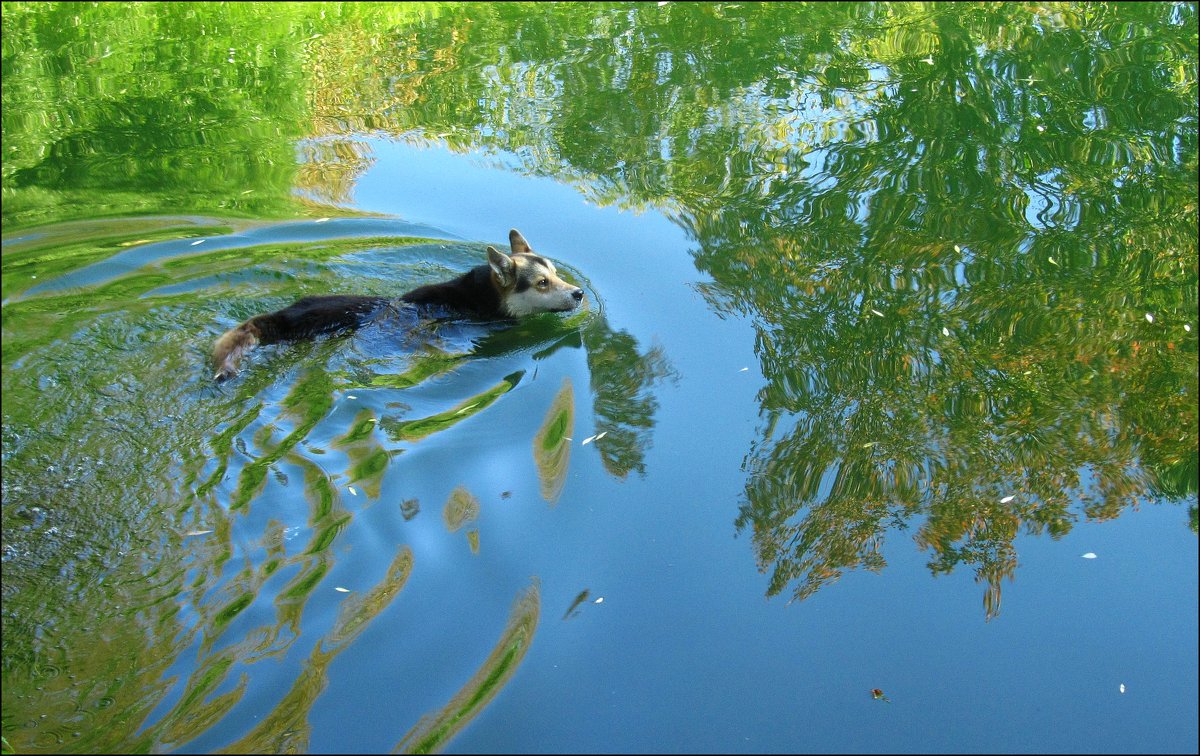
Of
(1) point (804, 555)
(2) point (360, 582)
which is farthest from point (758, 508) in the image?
(2) point (360, 582)

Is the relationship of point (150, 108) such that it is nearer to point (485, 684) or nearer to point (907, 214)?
point (907, 214)

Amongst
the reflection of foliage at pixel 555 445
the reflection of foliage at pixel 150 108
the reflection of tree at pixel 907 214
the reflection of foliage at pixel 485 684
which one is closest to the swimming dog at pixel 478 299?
the reflection of tree at pixel 907 214

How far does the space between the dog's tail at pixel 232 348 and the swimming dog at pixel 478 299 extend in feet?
0.85

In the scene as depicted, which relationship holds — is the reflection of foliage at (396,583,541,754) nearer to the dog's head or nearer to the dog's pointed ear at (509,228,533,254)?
the dog's head

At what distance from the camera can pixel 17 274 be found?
9.04 m

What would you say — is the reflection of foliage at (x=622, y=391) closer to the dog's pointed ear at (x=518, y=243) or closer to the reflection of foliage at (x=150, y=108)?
the dog's pointed ear at (x=518, y=243)

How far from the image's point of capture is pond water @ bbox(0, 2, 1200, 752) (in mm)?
5340

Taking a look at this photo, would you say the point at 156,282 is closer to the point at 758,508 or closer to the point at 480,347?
the point at 480,347

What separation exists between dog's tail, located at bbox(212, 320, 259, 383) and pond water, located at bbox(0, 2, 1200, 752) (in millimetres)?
92

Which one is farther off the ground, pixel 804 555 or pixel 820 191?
pixel 820 191

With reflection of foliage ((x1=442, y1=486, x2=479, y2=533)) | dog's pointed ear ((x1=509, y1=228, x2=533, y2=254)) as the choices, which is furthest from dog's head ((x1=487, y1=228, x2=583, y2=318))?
reflection of foliage ((x1=442, y1=486, x2=479, y2=533))

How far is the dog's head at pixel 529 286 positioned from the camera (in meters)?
8.86

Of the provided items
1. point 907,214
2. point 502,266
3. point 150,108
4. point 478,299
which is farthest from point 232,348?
point 150,108

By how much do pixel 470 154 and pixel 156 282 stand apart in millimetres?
3905
